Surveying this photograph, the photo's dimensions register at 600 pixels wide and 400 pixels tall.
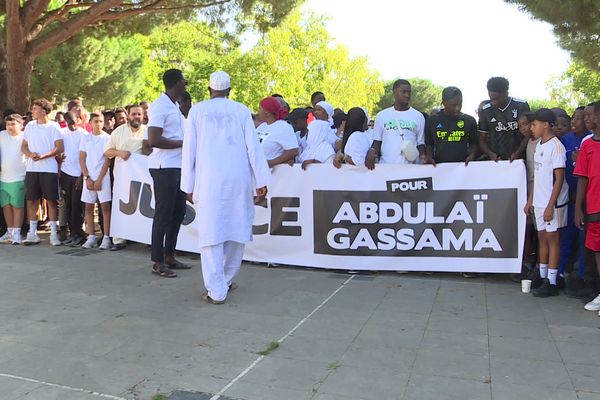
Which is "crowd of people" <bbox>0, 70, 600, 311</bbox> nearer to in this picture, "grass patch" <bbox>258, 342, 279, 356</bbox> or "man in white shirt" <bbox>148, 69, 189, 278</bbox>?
"man in white shirt" <bbox>148, 69, 189, 278</bbox>

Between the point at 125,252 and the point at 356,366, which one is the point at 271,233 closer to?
the point at 125,252

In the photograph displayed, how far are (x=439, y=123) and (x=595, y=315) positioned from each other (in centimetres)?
243

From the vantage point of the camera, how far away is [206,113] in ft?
15.4

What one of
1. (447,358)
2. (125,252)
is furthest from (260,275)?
(447,358)

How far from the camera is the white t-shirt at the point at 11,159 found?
7598 millimetres

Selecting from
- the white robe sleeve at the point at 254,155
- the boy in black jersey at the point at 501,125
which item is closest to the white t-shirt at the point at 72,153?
the white robe sleeve at the point at 254,155

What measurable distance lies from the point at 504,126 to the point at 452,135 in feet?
1.81

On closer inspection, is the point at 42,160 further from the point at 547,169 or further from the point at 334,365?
the point at 547,169

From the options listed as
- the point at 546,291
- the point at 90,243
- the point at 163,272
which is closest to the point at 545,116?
the point at 546,291

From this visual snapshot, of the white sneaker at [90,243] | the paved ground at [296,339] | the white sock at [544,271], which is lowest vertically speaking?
the paved ground at [296,339]

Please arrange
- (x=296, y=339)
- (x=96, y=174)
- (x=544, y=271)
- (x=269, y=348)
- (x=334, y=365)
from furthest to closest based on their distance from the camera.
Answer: (x=96, y=174) → (x=544, y=271) → (x=296, y=339) → (x=269, y=348) → (x=334, y=365)

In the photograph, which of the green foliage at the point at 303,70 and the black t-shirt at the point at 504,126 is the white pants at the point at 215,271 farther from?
the green foliage at the point at 303,70

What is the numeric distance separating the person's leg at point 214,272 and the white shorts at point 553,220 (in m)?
2.98

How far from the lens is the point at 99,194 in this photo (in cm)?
725
